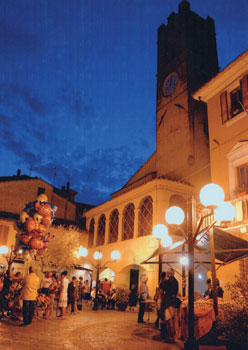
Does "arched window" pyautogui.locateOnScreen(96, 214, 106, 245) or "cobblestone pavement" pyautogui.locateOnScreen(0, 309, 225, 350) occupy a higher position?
"arched window" pyautogui.locateOnScreen(96, 214, 106, 245)

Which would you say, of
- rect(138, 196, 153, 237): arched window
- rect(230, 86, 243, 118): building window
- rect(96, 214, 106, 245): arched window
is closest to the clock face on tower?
rect(138, 196, 153, 237): arched window

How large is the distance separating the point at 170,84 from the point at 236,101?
15.4 m

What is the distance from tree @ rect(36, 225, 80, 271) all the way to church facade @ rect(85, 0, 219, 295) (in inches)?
63.8

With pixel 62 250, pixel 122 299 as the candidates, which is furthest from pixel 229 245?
pixel 62 250

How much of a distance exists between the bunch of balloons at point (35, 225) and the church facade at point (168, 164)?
8901mm

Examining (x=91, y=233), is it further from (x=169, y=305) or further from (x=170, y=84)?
(x=169, y=305)

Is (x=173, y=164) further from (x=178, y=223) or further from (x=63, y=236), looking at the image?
(x=178, y=223)

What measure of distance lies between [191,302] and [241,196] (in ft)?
18.7

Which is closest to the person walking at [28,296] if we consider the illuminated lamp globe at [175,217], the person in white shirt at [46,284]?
the person in white shirt at [46,284]

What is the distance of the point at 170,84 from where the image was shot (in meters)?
26.7

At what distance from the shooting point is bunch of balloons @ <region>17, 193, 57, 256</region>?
11.0 m

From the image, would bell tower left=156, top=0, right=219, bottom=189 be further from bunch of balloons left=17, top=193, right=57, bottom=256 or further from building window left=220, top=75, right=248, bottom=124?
bunch of balloons left=17, top=193, right=57, bottom=256

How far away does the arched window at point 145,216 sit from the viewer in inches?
801

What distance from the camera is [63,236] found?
26.6 m
